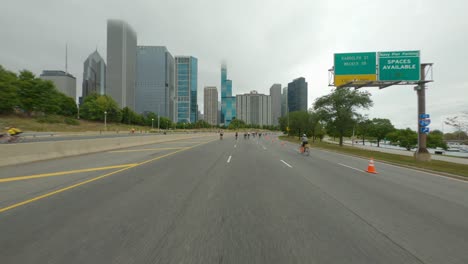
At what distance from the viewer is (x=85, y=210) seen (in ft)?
13.3

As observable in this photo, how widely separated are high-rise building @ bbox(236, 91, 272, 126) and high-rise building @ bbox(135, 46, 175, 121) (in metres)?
59.3

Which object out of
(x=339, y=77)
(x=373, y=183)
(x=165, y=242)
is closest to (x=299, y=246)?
(x=165, y=242)

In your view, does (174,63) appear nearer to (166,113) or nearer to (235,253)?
(166,113)

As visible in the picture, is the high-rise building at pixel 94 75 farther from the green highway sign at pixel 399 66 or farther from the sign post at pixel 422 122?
the sign post at pixel 422 122

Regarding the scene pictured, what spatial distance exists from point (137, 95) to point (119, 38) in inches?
1886

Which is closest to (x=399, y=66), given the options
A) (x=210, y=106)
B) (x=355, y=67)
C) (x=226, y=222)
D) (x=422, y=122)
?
(x=355, y=67)

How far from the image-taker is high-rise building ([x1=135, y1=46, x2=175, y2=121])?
483 ft

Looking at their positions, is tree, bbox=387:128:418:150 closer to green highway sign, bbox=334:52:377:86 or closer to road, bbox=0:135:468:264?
green highway sign, bbox=334:52:377:86

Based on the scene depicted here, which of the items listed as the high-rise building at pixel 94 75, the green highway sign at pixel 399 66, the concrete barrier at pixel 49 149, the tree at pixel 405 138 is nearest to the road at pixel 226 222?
the concrete barrier at pixel 49 149

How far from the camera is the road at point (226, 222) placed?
268cm

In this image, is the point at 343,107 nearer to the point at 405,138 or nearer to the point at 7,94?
the point at 405,138

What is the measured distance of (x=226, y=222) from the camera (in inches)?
142

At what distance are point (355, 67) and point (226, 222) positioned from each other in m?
15.6

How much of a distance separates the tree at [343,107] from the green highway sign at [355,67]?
58.1 feet
